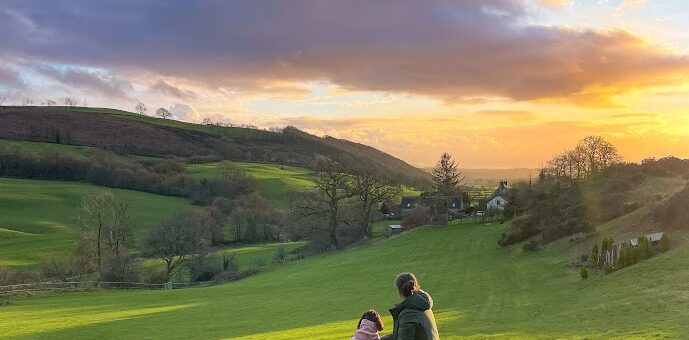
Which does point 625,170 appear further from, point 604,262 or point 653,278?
A: point 653,278

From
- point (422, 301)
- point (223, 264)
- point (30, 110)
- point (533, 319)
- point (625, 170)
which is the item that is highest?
point (30, 110)

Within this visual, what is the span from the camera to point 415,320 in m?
7.31

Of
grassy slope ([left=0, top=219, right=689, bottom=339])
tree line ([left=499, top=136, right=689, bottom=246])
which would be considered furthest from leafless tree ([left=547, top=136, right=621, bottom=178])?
grassy slope ([left=0, top=219, right=689, bottom=339])

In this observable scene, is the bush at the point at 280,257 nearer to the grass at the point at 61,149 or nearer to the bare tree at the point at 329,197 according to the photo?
the bare tree at the point at 329,197

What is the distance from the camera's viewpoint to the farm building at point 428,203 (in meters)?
97.7

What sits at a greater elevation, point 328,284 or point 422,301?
point 422,301

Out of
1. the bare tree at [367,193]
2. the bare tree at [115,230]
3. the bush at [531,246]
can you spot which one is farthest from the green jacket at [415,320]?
the bare tree at [367,193]

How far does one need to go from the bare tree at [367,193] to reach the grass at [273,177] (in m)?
46.8

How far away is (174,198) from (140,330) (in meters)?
104

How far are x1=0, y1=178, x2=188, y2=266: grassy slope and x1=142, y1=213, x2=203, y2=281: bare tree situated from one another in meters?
18.7

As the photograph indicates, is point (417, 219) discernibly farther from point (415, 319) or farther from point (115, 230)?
point (415, 319)

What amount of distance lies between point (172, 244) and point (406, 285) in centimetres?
6370

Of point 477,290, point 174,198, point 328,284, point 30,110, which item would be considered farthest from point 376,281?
point 30,110

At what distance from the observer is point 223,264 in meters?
71.3
